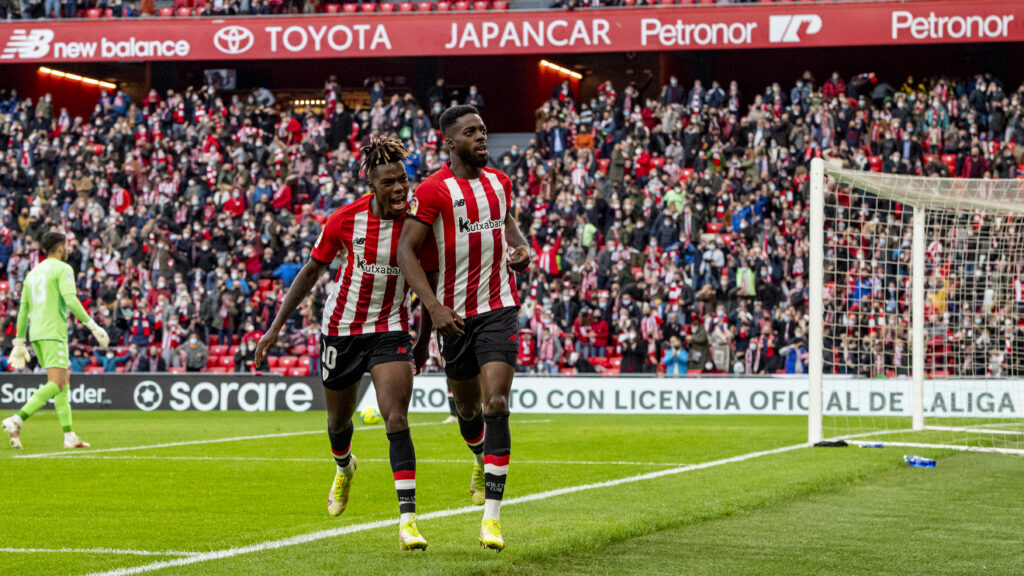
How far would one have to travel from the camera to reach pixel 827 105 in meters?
30.3

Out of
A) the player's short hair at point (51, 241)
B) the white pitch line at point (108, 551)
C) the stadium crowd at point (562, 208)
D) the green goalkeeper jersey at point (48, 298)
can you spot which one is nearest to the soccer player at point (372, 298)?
the white pitch line at point (108, 551)

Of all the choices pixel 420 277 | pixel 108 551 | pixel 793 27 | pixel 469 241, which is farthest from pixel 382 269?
pixel 793 27

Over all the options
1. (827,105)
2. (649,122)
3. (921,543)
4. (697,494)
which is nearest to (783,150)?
(827,105)

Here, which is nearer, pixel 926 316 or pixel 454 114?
pixel 454 114

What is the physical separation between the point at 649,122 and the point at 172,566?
27451 millimetres

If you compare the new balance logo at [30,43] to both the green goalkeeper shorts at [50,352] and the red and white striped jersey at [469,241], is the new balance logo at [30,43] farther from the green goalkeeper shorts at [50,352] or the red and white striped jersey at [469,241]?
the red and white striped jersey at [469,241]

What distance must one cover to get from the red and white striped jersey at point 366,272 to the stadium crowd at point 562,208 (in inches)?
578

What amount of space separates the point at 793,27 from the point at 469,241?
1068 inches

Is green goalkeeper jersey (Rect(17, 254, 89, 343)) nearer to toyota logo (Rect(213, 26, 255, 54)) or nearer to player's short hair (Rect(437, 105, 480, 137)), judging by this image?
player's short hair (Rect(437, 105, 480, 137))

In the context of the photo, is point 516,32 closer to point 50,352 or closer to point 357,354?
point 50,352

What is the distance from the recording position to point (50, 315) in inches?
557

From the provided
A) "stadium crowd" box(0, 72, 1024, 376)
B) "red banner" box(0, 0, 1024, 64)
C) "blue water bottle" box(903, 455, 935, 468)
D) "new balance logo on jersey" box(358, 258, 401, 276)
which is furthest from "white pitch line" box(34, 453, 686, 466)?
"red banner" box(0, 0, 1024, 64)

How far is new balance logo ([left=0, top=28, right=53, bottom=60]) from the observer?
36375 mm

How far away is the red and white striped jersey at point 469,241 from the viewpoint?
286 inches
